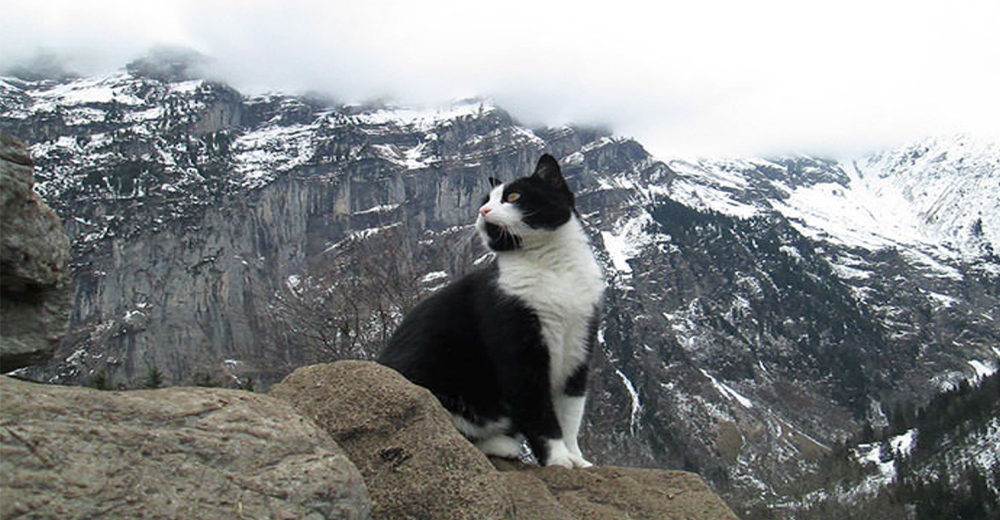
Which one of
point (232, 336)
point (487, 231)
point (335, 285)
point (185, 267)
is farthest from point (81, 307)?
point (487, 231)

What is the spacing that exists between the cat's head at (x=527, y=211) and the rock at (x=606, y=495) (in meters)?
1.84

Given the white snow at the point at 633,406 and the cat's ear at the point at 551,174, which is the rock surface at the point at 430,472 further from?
the white snow at the point at 633,406

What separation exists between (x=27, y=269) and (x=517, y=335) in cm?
307

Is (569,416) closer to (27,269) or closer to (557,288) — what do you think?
(557,288)

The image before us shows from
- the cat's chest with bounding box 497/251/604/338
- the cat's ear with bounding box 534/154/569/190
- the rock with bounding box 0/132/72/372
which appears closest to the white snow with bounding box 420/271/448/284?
the cat's ear with bounding box 534/154/569/190

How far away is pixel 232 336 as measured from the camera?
15212 centimetres

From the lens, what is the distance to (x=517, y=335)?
16.7ft

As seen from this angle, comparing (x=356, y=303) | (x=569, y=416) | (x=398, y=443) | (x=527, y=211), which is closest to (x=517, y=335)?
(x=569, y=416)

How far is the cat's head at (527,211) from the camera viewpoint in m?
5.68

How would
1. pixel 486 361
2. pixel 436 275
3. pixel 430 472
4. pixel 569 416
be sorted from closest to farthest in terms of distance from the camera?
pixel 430 472, pixel 486 361, pixel 569 416, pixel 436 275

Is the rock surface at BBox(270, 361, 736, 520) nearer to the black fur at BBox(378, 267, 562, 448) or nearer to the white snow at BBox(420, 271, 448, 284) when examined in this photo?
the black fur at BBox(378, 267, 562, 448)

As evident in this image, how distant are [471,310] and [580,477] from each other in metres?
1.54

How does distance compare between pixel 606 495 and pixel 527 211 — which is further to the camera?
pixel 527 211

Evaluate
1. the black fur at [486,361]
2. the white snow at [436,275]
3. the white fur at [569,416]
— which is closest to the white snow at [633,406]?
the white snow at [436,275]
